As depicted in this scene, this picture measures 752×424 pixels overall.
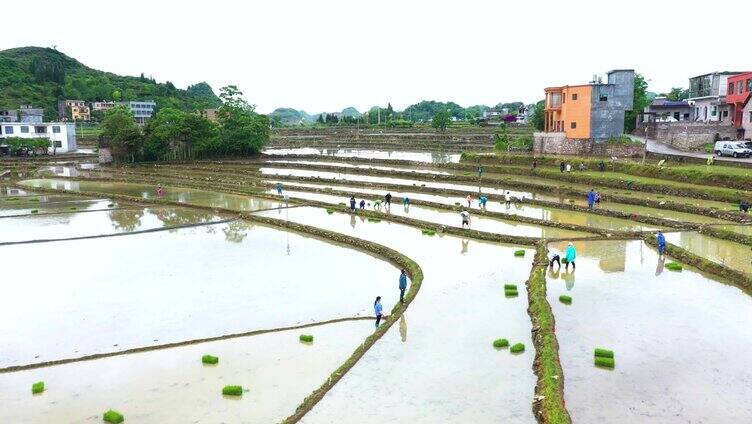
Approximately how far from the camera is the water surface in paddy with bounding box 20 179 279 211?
40.2 metres

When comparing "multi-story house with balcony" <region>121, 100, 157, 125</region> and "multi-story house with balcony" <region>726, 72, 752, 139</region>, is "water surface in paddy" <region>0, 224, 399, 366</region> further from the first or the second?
"multi-story house with balcony" <region>121, 100, 157, 125</region>

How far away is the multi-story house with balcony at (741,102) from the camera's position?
44562mm

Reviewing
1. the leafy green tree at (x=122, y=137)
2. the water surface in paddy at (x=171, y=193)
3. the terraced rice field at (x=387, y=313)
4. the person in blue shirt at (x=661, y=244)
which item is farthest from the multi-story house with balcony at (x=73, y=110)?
the person in blue shirt at (x=661, y=244)

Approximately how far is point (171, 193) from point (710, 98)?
5079 centimetres

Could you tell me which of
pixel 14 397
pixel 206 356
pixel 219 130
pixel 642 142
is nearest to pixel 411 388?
pixel 206 356

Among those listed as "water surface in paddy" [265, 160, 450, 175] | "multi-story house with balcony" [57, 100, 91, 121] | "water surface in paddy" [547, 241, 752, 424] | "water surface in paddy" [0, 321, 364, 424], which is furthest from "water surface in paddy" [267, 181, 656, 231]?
"multi-story house with balcony" [57, 100, 91, 121]

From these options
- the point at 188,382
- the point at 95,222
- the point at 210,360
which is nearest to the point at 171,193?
the point at 95,222

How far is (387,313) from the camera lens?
1780 centimetres

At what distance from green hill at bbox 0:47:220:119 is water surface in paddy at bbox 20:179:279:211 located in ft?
222

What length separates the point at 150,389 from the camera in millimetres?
13227

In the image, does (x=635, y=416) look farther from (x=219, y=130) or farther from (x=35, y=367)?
(x=219, y=130)

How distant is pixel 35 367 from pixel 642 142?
4609cm

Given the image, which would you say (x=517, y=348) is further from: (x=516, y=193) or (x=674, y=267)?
(x=516, y=193)

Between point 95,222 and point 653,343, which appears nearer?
point 653,343
